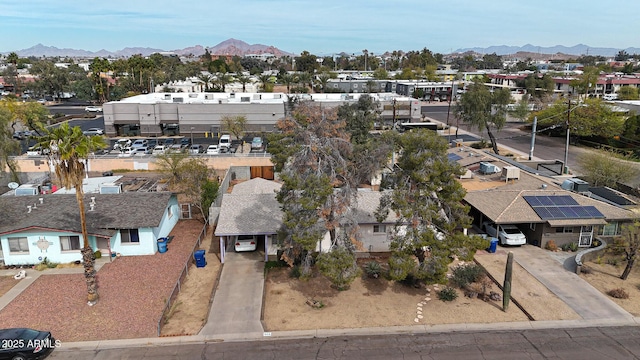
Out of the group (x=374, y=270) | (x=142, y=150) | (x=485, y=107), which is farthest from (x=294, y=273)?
(x=485, y=107)

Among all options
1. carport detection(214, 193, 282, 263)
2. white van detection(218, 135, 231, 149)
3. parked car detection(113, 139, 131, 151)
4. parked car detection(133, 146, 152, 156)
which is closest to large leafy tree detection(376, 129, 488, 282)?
carport detection(214, 193, 282, 263)

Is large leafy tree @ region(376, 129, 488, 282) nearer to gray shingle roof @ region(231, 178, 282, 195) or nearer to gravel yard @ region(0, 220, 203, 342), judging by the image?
gravel yard @ region(0, 220, 203, 342)

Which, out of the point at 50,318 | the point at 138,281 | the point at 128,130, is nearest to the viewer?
the point at 50,318

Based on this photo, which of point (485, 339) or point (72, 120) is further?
point (72, 120)

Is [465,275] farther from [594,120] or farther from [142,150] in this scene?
[594,120]

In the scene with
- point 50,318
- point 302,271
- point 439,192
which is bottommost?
point 50,318

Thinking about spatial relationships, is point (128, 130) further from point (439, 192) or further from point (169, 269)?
point (439, 192)

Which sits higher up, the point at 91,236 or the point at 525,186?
the point at 525,186

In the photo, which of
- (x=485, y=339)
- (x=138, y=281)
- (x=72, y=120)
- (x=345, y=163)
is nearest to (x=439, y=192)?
(x=345, y=163)
